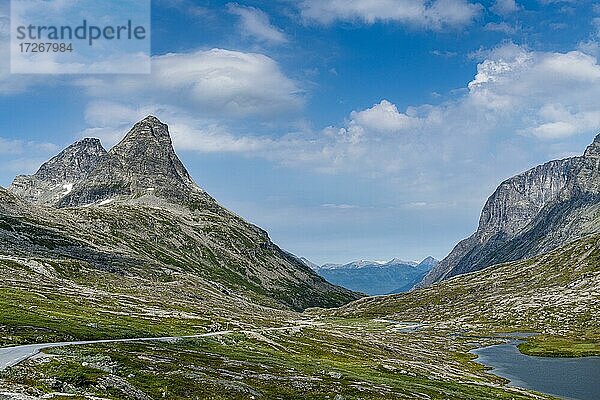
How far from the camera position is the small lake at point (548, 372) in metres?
106

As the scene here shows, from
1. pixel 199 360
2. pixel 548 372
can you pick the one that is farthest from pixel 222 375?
pixel 548 372

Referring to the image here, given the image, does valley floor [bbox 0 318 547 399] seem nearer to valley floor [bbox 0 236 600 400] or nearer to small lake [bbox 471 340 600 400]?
valley floor [bbox 0 236 600 400]

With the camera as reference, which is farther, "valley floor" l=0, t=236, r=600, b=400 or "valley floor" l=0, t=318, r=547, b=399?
"valley floor" l=0, t=236, r=600, b=400

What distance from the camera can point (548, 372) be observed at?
424 feet

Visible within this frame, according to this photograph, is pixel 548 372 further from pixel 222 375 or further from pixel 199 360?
pixel 222 375

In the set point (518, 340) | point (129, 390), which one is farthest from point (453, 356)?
point (129, 390)

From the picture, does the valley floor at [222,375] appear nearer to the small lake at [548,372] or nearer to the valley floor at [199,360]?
the valley floor at [199,360]

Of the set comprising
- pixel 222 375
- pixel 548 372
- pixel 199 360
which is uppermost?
pixel 199 360

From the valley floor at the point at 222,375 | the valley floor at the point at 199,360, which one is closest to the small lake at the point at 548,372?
the valley floor at the point at 199,360

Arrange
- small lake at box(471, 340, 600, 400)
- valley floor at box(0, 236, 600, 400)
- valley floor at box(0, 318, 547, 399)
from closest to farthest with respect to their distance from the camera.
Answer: valley floor at box(0, 318, 547, 399) → valley floor at box(0, 236, 600, 400) → small lake at box(471, 340, 600, 400)

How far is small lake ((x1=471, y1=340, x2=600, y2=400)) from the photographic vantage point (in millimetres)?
106438

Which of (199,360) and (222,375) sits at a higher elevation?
(199,360)

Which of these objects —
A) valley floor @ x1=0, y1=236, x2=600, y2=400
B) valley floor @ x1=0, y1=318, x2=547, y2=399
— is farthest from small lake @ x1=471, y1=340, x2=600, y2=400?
valley floor @ x1=0, y1=318, x2=547, y2=399

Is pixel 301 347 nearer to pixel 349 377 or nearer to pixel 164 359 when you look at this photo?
pixel 349 377
